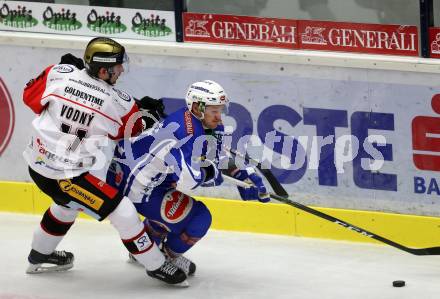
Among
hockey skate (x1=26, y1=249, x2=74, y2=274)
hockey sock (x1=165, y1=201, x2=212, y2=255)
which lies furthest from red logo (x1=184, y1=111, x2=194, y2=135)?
hockey skate (x1=26, y1=249, x2=74, y2=274)

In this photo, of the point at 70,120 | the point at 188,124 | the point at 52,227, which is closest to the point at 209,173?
the point at 188,124

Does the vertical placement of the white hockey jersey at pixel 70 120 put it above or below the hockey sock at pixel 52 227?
above

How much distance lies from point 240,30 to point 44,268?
1.92 metres

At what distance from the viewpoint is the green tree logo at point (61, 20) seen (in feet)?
25.5

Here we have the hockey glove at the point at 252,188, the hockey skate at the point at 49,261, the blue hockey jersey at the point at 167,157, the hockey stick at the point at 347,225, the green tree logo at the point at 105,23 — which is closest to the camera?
the blue hockey jersey at the point at 167,157

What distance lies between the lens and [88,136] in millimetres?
6234

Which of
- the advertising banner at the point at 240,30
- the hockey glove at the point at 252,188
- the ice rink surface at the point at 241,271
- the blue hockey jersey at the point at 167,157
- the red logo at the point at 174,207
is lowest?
the ice rink surface at the point at 241,271

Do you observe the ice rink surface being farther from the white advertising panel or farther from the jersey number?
the jersey number

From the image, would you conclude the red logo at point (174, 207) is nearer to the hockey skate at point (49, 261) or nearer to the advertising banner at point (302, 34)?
the hockey skate at point (49, 261)

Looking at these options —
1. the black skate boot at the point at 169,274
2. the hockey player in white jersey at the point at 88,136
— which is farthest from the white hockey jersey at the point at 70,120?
the black skate boot at the point at 169,274

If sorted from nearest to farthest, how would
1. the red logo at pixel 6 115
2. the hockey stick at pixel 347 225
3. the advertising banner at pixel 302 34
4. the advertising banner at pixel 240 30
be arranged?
the hockey stick at pixel 347 225 < the advertising banner at pixel 302 34 < the advertising banner at pixel 240 30 < the red logo at pixel 6 115

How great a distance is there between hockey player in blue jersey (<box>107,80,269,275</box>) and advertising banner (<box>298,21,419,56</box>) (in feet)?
3.63

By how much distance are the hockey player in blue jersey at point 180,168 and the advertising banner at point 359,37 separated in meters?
1.11

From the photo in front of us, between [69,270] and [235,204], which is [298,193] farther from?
[69,270]
